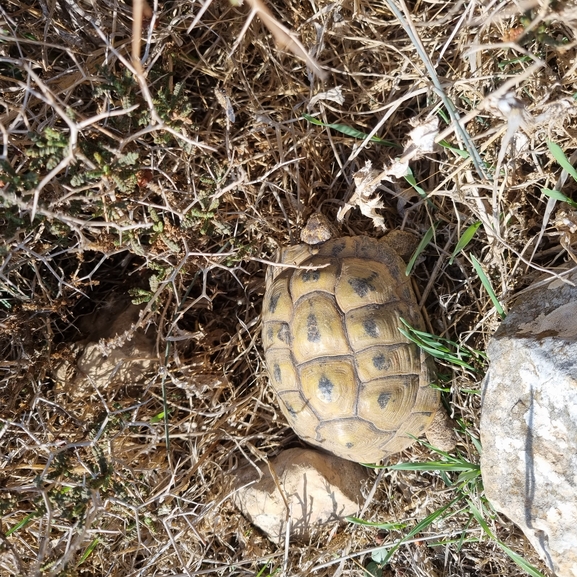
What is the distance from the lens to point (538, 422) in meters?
1.89

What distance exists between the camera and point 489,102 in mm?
1624

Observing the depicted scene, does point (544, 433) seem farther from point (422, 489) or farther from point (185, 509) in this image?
point (185, 509)

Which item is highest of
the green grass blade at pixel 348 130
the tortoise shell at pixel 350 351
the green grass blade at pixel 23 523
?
the green grass blade at pixel 348 130

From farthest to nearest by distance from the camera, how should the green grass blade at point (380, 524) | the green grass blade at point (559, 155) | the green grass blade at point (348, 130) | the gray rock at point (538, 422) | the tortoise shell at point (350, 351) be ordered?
the green grass blade at point (380, 524) < the green grass blade at point (348, 130) < the tortoise shell at point (350, 351) < the green grass blade at point (559, 155) < the gray rock at point (538, 422)

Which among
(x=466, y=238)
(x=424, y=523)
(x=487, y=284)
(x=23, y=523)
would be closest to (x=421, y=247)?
(x=466, y=238)

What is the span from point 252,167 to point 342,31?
670 millimetres

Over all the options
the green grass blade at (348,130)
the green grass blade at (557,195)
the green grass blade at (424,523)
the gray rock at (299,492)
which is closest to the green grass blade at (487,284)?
the green grass blade at (557,195)

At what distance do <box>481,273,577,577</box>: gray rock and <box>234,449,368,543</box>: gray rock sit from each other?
0.66 m

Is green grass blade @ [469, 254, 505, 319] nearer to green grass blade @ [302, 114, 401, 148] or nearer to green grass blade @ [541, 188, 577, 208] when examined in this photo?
green grass blade @ [541, 188, 577, 208]

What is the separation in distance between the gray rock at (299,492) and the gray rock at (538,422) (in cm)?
66

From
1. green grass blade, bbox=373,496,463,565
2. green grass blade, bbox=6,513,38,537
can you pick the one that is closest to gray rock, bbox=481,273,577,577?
green grass blade, bbox=373,496,463,565

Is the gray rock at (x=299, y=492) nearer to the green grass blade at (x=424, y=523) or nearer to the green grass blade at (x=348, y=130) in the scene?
the green grass blade at (x=424, y=523)

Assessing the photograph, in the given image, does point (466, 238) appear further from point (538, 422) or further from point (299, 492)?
point (299, 492)

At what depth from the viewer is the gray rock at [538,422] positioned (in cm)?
183
